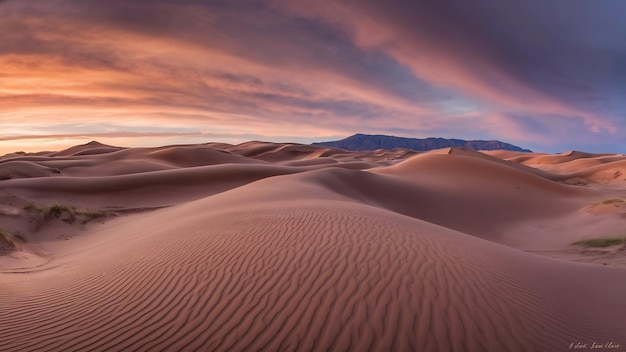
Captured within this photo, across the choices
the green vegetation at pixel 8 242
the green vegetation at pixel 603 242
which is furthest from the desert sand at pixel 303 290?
the green vegetation at pixel 603 242

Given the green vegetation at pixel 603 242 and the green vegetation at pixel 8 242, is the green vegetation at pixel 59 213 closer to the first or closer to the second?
the green vegetation at pixel 8 242

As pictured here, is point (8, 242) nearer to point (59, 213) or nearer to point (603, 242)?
point (59, 213)

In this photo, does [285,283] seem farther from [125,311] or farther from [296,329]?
[125,311]

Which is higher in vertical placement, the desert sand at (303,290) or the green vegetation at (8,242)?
the desert sand at (303,290)

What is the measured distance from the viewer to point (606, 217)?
43.6ft

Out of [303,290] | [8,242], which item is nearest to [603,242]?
[303,290]

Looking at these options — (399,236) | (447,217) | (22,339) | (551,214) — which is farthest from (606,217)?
(22,339)

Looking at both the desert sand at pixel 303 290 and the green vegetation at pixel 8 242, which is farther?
the green vegetation at pixel 8 242

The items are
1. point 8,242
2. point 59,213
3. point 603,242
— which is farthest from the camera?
point 59,213

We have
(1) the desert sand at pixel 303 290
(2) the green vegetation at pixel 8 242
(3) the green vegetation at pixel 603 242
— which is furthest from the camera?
(3) the green vegetation at pixel 603 242

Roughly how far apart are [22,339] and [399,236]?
17.0 feet

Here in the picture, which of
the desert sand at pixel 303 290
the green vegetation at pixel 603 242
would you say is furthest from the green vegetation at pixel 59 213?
the green vegetation at pixel 603 242

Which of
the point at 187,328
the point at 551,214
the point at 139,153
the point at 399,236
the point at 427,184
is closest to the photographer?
the point at 187,328

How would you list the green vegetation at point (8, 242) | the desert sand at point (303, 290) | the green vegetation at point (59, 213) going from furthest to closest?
1. the green vegetation at point (59, 213)
2. the green vegetation at point (8, 242)
3. the desert sand at point (303, 290)
